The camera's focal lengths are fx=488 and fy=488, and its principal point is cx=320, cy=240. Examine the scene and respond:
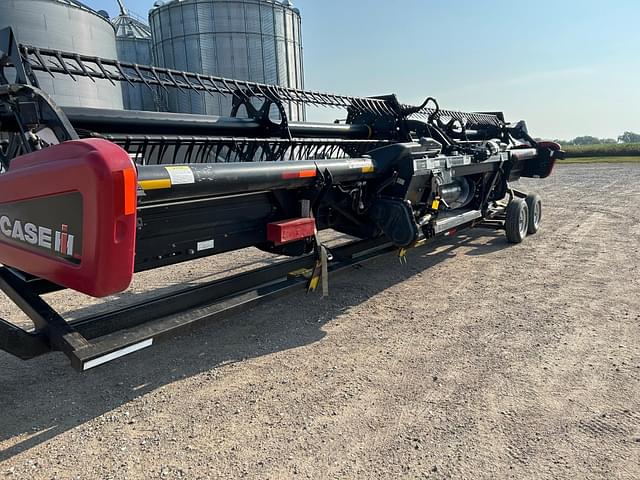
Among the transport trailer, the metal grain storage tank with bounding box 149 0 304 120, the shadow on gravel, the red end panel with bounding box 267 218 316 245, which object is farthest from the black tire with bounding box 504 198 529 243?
the metal grain storage tank with bounding box 149 0 304 120

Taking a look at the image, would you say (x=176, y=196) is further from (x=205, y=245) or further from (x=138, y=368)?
(x=138, y=368)

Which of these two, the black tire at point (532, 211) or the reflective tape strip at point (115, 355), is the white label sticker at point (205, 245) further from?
the black tire at point (532, 211)

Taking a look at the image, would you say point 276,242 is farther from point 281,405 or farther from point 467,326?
point 467,326

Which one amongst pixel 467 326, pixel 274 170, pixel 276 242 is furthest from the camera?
pixel 467 326

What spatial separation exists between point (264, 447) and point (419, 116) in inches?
190

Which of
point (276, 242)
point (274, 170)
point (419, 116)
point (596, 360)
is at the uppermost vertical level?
point (419, 116)

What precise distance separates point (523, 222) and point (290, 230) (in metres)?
4.55

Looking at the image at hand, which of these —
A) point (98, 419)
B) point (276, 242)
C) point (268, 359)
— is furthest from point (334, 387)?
point (98, 419)

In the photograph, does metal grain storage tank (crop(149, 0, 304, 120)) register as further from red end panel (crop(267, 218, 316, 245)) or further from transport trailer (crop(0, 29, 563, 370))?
red end panel (crop(267, 218, 316, 245))

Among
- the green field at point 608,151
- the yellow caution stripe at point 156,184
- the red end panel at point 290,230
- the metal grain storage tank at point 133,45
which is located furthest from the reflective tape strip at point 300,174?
the green field at point 608,151

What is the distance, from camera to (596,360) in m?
3.21

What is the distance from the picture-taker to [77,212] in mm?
2205

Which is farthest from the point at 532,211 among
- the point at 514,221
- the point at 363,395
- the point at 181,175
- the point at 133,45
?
the point at 133,45

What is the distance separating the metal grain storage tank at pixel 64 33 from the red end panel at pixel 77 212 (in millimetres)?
9241
